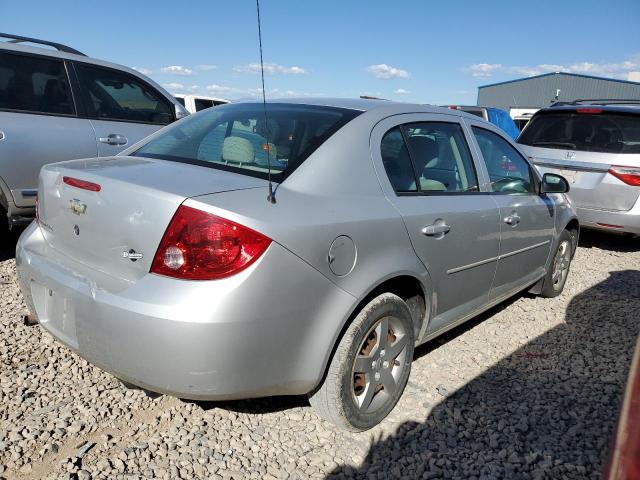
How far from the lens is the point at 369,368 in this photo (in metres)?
2.43

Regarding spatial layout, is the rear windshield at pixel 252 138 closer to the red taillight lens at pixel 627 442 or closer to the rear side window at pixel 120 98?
the red taillight lens at pixel 627 442

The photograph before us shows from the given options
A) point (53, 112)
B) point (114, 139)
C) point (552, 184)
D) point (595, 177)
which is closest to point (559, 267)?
point (552, 184)

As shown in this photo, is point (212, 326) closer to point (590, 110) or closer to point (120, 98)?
point (120, 98)

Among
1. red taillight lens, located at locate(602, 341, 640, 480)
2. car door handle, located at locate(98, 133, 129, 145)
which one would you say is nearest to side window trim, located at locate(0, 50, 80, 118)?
car door handle, located at locate(98, 133, 129, 145)

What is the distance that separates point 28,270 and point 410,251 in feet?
5.82

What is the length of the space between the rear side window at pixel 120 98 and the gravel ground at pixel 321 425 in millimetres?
2233

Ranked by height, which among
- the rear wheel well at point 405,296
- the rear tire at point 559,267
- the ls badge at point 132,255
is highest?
the ls badge at point 132,255

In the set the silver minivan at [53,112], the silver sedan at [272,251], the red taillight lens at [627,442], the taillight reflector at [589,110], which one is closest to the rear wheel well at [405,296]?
the silver sedan at [272,251]

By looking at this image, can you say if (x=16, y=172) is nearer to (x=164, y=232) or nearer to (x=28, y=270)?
(x=28, y=270)

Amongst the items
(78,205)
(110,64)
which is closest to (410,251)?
(78,205)

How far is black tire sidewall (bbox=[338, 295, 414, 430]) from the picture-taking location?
2.25 metres

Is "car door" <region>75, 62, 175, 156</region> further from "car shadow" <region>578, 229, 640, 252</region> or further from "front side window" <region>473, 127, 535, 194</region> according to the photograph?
"car shadow" <region>578, 229, 640, 252</region>

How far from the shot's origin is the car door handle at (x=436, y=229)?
8.38 ft

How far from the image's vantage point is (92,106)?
4812mm
